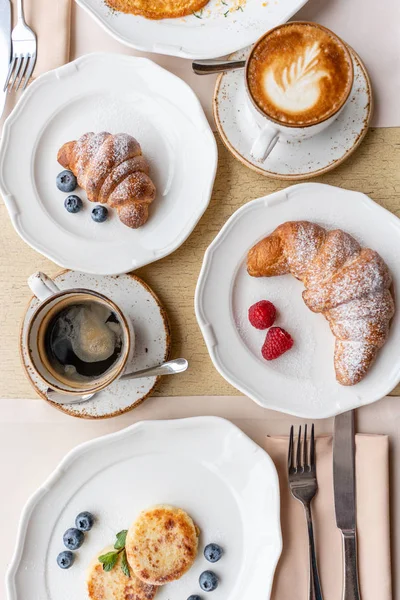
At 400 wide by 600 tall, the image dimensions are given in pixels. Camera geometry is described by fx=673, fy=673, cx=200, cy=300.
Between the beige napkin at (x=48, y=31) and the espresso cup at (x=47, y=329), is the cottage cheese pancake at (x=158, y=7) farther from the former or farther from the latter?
the espresso cup at (x=47, y=329)

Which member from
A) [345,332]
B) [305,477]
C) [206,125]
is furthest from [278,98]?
[305,477]

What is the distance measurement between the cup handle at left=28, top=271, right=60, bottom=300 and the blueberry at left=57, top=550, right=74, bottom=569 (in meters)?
0.56

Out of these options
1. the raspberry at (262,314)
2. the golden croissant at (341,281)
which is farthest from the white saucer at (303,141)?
the raspberry at (262,314)

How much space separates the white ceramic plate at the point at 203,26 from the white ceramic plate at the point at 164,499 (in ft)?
2.71

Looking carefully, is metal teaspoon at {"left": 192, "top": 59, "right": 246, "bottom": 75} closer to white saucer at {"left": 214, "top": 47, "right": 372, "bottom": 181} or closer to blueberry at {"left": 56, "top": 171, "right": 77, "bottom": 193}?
white saucer at {"left": 214, "top": 47, "right": 372, "bottom": 181}

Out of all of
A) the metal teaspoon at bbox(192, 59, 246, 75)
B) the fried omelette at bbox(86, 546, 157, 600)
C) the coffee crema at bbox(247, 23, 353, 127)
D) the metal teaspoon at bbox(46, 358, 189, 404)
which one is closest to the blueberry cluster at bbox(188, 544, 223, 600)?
the fried omelette at bbox(86, 546, 157, 600)

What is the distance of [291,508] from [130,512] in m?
0.36

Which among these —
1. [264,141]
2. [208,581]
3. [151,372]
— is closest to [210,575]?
[208,581]

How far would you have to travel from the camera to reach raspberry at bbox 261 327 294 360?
4.69 feet

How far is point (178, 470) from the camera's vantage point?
4.89 ft

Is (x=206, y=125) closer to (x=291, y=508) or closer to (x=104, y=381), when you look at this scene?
(x=104, y=381)

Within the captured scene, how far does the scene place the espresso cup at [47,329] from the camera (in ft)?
4.47

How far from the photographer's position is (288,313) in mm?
1475

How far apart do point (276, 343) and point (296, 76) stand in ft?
1.86
